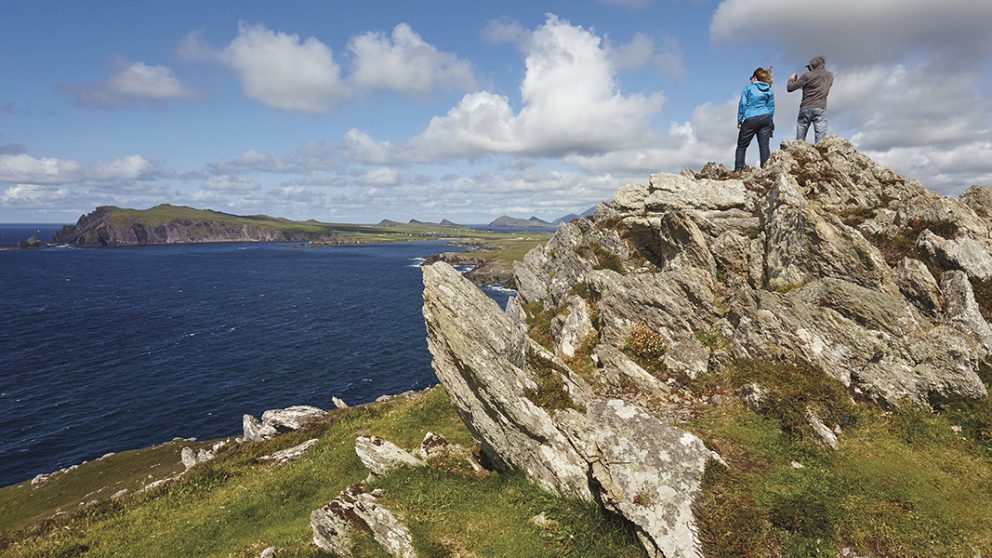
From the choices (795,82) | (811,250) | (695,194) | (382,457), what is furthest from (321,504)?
(795,82)

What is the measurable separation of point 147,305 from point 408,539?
14080 centimetres

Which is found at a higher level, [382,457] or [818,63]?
[818,63]

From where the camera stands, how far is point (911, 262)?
68.1ft

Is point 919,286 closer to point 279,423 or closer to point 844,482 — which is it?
point 844,482

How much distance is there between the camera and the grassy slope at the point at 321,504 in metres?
13.7

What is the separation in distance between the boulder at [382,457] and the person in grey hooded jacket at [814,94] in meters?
33.4

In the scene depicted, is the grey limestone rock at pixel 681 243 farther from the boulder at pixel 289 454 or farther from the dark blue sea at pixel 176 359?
the dark blue sea at pixel 176 359

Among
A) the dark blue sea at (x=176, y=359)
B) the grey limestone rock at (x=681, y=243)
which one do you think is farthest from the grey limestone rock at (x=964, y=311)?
the dark blue sea at (x=176, y=359)

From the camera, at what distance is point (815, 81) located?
98.0 feet

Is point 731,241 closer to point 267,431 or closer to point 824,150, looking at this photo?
point 824,150

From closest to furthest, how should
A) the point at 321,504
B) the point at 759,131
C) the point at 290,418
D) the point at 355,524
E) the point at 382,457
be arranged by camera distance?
the point at 355,524, the point at 382,457, the point at 321,504, the point at 759,131, the point at 290,418

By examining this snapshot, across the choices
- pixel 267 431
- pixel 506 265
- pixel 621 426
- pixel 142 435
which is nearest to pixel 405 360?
pixel 142 435

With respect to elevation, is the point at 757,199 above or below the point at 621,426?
above

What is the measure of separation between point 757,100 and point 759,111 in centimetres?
76
